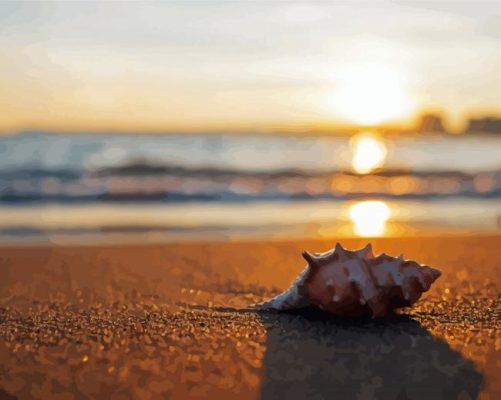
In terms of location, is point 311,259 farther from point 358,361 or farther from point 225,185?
point 225,185

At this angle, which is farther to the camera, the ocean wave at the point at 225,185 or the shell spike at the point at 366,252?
the ocean wave at the point at 225,185

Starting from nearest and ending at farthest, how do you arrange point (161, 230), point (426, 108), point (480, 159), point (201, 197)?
→ point (161, 230) < point (201, 197) < point (480, 159) < point (426, 108)

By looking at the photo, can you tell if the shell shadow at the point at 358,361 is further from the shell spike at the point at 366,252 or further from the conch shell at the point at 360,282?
the shell spike at the point at 366,252

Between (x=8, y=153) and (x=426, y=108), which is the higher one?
(x=426, y=108)

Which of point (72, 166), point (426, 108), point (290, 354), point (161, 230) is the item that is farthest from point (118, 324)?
point (426, 108)

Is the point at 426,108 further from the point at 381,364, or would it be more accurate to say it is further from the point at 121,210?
the point at 381,364

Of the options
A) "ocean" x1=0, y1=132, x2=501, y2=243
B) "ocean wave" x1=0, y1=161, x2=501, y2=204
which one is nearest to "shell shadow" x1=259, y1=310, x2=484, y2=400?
"ocean" x1=0, y1=132, x2=501, y2=243

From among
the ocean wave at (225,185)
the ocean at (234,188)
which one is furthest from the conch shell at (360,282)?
the ocean wave at (225,185)
